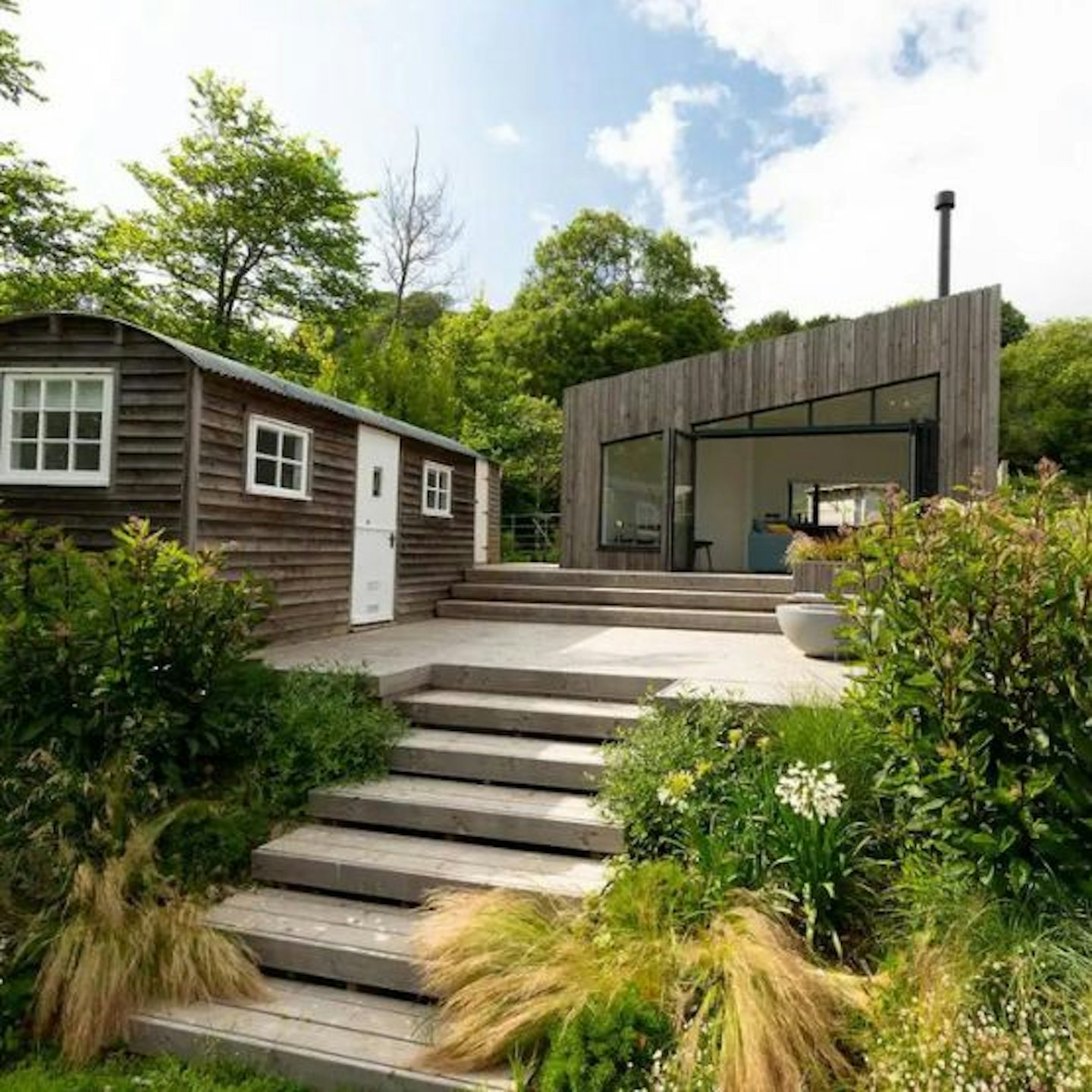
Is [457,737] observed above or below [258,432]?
below

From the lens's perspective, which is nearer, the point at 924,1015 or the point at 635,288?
the point at 924,1015

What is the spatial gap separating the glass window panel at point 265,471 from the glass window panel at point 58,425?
4.08 ft

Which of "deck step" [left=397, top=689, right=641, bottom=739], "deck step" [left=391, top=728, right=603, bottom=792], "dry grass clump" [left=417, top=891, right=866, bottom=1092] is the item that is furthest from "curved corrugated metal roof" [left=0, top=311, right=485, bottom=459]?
"dry grass clump" [left=417, top=891, right=866, bottom=1092]

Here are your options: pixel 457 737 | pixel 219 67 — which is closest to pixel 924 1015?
pixel 457 737

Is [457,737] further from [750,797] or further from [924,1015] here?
[924,1015]

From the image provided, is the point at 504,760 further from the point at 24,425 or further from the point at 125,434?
the point at 24,425

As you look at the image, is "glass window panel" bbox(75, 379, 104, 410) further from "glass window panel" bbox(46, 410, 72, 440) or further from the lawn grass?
the lawn grass

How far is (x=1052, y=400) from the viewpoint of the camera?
25.2m

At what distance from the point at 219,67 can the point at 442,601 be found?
13.9 m

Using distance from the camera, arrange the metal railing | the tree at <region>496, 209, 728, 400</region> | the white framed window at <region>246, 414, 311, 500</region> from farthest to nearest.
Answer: the tree at <region>496, 209, 728, 400</region>
the metal railing
the white framed window at <region>246, 414, 311, 500</region>

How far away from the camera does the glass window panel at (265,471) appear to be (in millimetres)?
5707

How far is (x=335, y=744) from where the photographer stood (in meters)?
3.63

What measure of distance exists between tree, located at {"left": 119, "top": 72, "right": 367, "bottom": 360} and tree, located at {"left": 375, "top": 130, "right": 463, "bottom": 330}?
2.24 meters

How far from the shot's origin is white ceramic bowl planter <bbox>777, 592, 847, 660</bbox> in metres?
5.33
